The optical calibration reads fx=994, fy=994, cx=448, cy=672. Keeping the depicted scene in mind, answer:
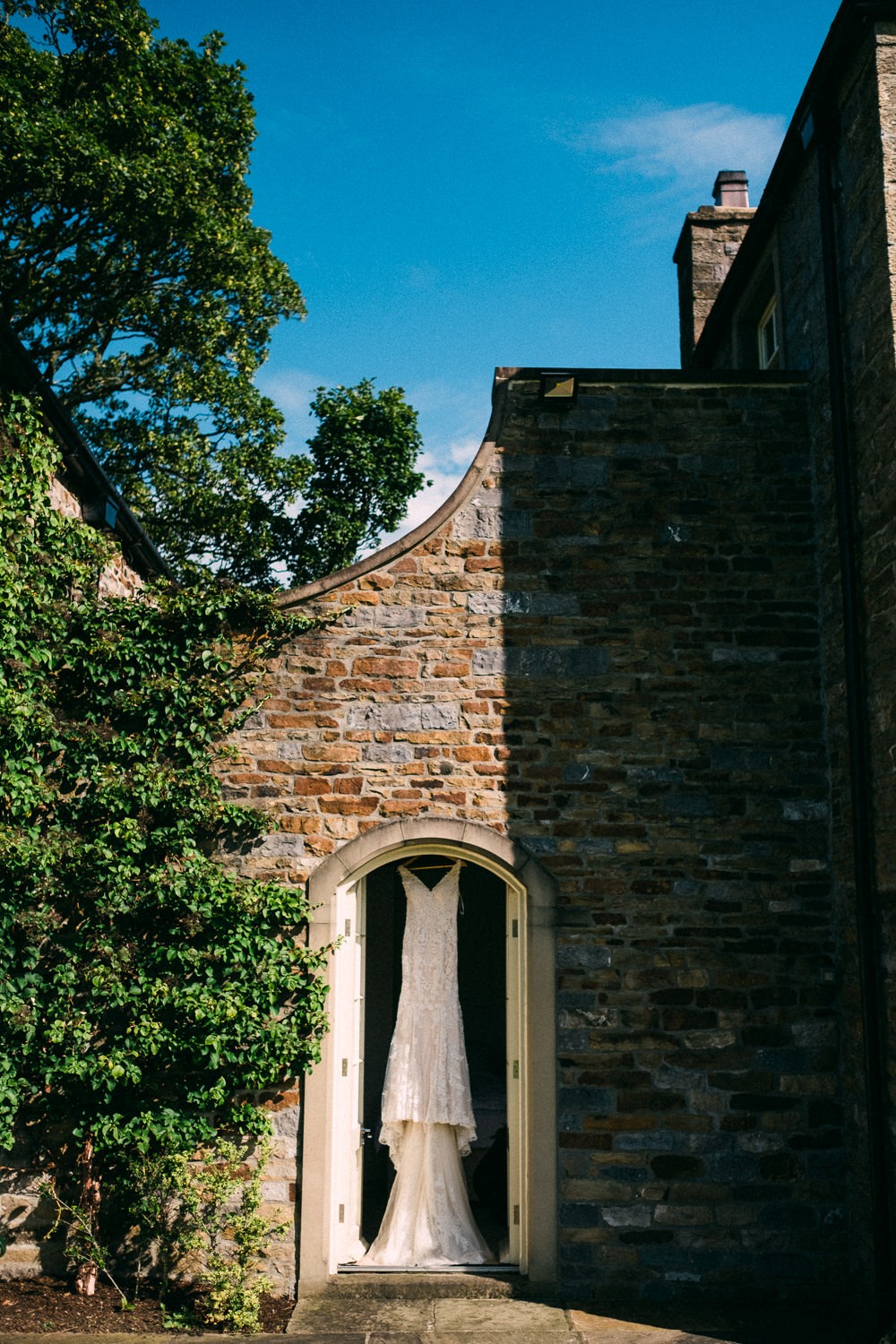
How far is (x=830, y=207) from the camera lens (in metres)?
6.51

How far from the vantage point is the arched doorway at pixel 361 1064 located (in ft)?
19.9

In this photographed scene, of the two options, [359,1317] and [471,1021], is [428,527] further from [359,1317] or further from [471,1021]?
[471,1021]

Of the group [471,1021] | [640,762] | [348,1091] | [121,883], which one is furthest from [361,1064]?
[471,1021]

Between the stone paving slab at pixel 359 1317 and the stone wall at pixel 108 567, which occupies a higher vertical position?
the stone wall at pixel 108 567

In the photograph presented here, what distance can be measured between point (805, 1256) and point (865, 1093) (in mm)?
1180

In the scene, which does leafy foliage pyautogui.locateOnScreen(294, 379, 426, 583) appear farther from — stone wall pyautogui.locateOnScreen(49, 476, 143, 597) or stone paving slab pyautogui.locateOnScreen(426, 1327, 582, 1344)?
stone paving slab pyautogui.locateOnScreen(426, 1327, 582, 1344)

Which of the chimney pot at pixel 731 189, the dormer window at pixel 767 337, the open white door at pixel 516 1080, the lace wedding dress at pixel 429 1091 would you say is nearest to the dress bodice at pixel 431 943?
the lace wedding dress at pixel 429 1091

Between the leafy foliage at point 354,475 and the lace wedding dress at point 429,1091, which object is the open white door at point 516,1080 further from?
the leafy foliage at point 354,475

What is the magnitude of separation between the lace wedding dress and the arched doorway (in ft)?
1.02

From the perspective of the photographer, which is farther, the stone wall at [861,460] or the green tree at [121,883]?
the green tree at [121,883]

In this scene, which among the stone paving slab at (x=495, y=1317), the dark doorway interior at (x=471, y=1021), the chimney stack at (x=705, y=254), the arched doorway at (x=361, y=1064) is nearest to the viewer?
the stone paving slab at (x=495, y=1317)

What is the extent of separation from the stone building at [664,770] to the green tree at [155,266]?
24.5ft

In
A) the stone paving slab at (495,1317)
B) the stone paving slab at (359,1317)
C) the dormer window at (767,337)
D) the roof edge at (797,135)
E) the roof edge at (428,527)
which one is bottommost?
the stone paving slab at (359,1317)

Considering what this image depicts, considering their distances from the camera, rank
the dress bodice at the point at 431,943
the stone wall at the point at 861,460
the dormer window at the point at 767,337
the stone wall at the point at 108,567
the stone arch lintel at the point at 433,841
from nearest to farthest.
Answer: the stone wall at the point at 861,460 < the stone arch lintel at the point at 433,841 < the dress bodice at the point at 431,943 < the stone wall at the point at 108,567 < the dormer window at the point at 767,337
